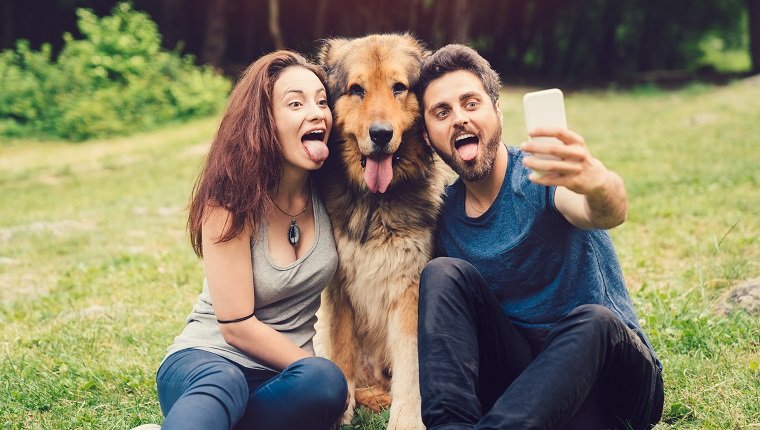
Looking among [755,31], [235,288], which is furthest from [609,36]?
[235,288]

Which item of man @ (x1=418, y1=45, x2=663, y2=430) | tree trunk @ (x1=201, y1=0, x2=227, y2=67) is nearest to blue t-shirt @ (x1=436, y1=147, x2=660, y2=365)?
man @ (x1=418, y1=45, x2=663, y2=430)

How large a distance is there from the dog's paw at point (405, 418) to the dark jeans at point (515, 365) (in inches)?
12.6

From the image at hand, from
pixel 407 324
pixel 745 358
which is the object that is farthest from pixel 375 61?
pixel 745 358

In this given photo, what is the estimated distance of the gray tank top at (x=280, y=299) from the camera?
9.75 feet

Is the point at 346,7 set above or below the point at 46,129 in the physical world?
above

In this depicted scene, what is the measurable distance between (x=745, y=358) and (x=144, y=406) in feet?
9.24

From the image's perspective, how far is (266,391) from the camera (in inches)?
110

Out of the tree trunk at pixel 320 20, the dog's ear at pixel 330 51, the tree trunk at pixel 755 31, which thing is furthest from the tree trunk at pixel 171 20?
the dog's ear at pixel 330 51

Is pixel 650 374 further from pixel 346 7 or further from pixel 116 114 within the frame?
pixel 346 7

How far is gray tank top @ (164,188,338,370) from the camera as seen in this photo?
Result: 2.97 metres

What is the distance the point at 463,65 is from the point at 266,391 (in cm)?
154

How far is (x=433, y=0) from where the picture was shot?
2467cm

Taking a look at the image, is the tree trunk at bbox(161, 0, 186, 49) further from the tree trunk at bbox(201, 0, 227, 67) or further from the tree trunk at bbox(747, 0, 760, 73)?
the tree trunk at bbox(747, 0, 760, 73)

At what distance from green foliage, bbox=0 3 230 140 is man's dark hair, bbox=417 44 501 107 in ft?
40.7
